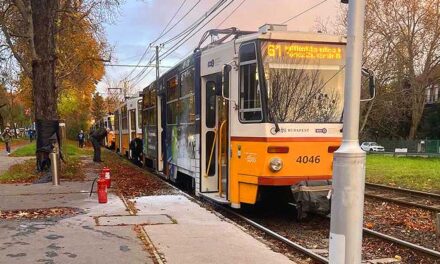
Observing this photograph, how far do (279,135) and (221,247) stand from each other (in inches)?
96.7

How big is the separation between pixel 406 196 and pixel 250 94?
7.75 metres

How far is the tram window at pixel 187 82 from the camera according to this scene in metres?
12.3

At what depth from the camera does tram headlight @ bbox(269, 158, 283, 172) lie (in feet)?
29.4

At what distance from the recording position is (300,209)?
29.7 ft

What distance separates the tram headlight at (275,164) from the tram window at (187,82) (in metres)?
3.79

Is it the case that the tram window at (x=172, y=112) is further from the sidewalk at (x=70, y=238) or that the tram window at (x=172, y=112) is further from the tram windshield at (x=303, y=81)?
the tram windshield at (x=303, y=81)

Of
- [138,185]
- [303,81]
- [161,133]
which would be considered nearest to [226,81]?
[303,81]

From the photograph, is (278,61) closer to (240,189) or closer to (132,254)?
(240,189)

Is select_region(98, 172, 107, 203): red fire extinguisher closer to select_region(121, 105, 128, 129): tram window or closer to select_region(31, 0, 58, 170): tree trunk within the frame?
select_region(31, 0, 58, 170): tree trunk

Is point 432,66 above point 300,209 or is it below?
above

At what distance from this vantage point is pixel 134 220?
927 cm

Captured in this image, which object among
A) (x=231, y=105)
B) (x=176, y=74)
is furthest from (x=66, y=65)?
(x=231, y=105)

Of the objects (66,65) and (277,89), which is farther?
(66,65)

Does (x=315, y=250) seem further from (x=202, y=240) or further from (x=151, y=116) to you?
(x=151, y=116)
